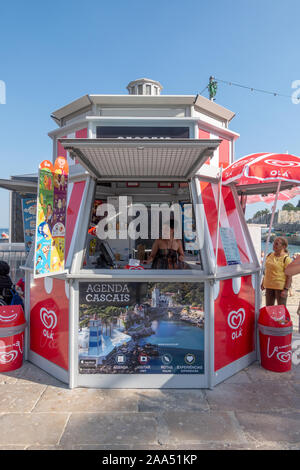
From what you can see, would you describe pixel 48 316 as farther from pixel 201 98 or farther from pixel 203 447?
pixel 201 98

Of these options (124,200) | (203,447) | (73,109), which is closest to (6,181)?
(73,109)

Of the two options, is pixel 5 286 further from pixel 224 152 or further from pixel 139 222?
pixel 224 152

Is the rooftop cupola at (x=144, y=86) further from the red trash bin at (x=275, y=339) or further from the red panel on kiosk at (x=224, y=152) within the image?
the red trash bin at (x=275, y=339)

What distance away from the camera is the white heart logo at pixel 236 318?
12.6 feet

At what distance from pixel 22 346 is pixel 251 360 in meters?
3.30

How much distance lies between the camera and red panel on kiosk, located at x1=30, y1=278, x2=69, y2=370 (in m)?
3.67

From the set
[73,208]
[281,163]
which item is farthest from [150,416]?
[281,163]

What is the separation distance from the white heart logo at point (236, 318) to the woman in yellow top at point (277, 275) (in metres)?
1.31

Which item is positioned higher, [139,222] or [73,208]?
[73,208]

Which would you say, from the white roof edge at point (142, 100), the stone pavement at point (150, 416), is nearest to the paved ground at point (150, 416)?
the stone pavement at point (150, 416)

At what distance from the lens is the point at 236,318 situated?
394cm

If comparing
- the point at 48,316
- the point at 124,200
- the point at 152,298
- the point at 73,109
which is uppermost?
the point at 73,109

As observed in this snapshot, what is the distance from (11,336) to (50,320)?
60 cm

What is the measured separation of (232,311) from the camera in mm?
3883
